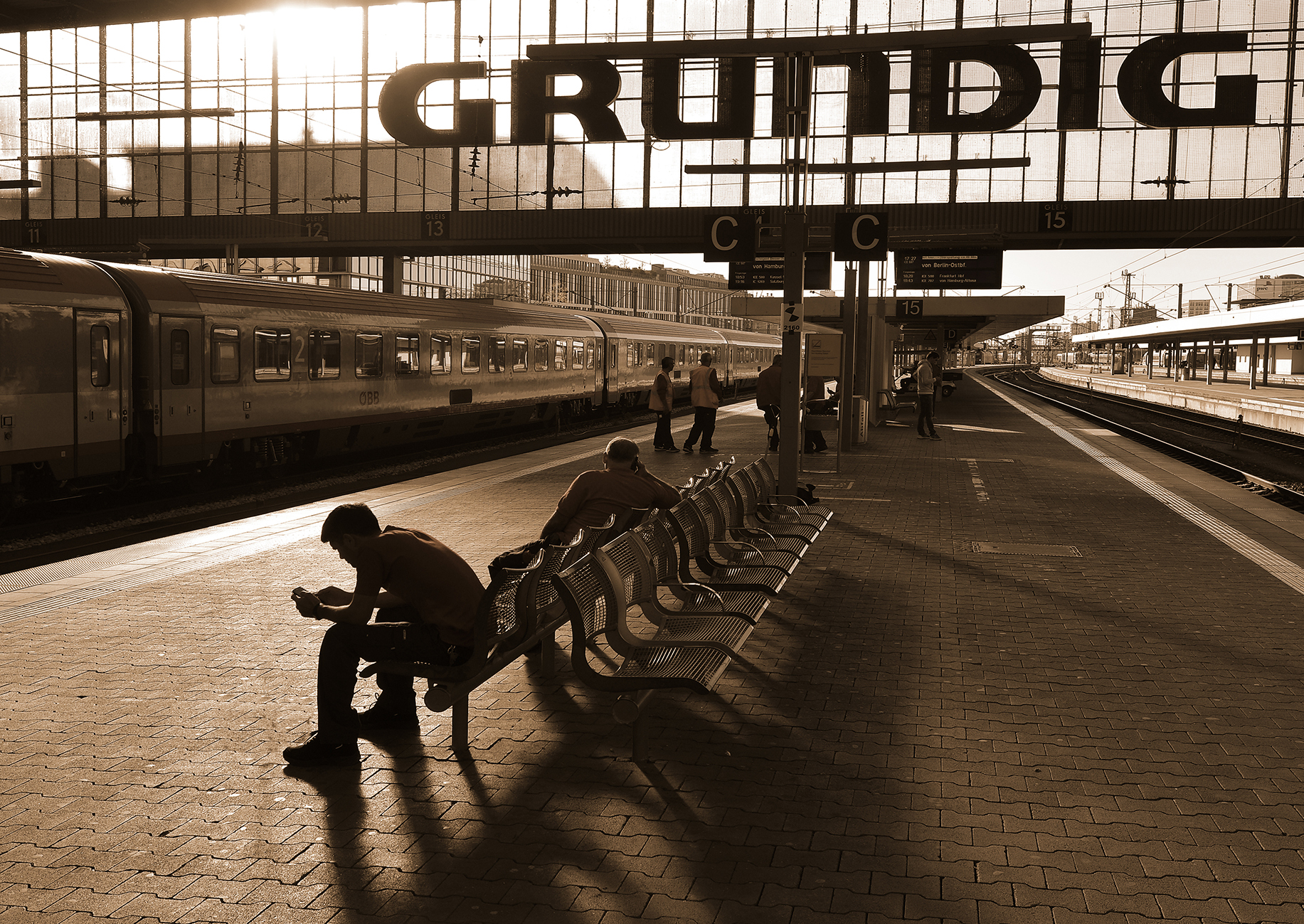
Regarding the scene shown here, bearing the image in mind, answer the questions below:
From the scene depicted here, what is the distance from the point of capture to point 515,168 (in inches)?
1417

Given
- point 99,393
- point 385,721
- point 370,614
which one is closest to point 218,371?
point 99,393

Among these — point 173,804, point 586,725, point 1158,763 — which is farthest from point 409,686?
point 1158,763

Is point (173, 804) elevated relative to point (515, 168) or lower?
lower

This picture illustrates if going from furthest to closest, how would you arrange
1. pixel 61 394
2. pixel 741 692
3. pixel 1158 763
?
pixel 61 394 → pixel 741 692 → pixel 1158 763

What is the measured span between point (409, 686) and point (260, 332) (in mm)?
11189

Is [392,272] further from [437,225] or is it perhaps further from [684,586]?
[684,586]

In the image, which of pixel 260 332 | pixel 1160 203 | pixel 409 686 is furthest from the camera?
pixel 1160 203

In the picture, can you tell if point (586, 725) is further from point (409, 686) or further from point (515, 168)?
point (515, 168)

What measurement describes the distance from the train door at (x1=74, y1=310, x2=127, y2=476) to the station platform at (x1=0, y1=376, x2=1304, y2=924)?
3992 millimetres

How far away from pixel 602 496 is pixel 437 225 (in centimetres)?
2759

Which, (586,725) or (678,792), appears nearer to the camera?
(678,792)

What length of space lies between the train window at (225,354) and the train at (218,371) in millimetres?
23

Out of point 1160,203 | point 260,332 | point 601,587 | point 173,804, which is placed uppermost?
point 1160,203

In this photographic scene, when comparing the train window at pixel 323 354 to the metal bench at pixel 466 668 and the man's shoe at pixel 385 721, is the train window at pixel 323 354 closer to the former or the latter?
the man's shoe at pixel 385 721
